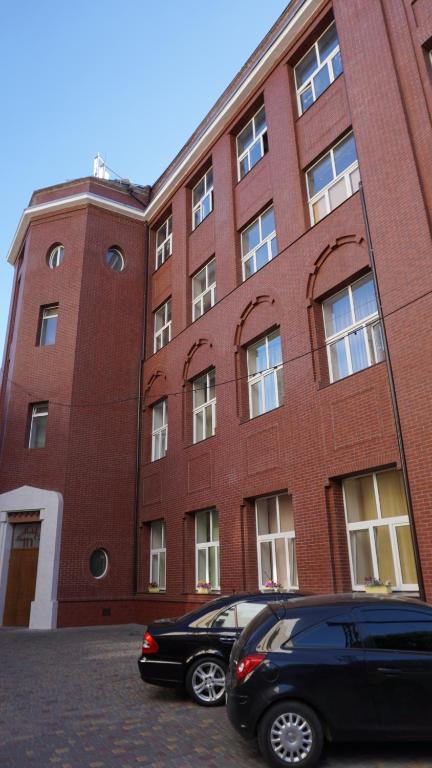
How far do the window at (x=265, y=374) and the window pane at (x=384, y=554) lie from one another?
13.4 feet

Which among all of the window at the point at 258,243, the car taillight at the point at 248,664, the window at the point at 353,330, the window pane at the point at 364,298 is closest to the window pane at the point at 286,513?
the window at the point at 353,330

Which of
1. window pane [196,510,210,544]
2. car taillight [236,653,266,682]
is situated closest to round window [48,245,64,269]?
window pane [196,510,210,544]

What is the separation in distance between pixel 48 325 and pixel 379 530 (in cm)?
1469

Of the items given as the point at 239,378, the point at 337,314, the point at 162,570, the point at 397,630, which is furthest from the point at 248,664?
the point at 162,570

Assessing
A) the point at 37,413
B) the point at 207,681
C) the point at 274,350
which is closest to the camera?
the point at 207,681

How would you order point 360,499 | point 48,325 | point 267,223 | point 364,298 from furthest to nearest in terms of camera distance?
point 48,325 < point 267,223 < point 364,298 < point 360,499

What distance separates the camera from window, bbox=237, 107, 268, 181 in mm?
16141

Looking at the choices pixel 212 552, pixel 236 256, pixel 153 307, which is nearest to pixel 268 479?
pixel 212 552

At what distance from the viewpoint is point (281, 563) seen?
1220 cm

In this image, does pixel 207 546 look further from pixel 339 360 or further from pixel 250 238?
pixel 250 238

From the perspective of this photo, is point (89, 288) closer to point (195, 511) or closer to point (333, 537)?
point (195, 511)

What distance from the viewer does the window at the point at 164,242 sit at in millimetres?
21234

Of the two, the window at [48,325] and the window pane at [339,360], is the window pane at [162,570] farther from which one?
the window pane at [339,360]

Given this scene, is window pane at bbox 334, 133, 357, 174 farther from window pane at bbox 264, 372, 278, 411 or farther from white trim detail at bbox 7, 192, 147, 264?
white trim detail at bbox 7, 192, 147, 264
